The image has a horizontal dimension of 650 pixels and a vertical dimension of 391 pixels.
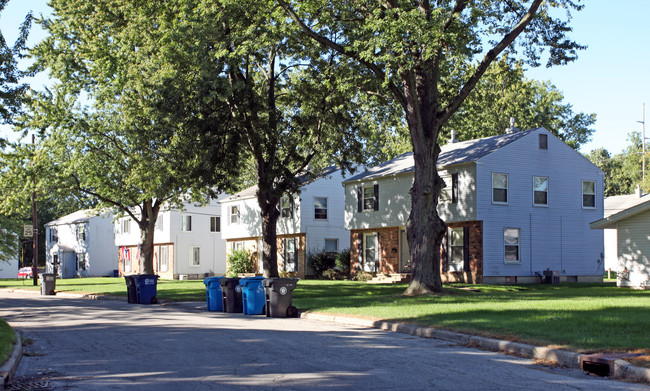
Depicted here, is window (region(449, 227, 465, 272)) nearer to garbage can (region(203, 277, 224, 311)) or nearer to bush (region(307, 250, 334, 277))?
bush (region(307, 250, 334, 277))

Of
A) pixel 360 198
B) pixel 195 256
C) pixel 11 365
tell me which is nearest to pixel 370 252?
pixel 360 198

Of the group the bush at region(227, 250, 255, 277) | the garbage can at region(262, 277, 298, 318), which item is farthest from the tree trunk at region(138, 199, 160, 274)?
the garbage can at region(262, 277, 298, 318)

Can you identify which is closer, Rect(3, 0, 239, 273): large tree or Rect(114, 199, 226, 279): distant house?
Rect(3, 0, 239, 273): large tree

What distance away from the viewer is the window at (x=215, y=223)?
5706 centimetres

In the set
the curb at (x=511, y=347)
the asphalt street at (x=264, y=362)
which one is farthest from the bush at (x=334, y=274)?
the asphalt street at (x=264, y=362)

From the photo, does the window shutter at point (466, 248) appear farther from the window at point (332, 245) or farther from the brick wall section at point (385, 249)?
the window at point (332, 245)

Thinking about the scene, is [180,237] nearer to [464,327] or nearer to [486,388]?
[464,327]

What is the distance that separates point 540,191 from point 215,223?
101 feet

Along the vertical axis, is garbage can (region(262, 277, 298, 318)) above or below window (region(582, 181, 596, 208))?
below

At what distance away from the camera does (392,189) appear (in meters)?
37.7

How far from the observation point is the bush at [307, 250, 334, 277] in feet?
142

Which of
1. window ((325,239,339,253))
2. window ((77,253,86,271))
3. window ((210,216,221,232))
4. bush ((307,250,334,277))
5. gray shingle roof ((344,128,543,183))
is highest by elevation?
gray shingle roof ((344,128,543,183))

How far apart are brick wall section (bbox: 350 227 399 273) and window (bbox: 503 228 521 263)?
20.7ft

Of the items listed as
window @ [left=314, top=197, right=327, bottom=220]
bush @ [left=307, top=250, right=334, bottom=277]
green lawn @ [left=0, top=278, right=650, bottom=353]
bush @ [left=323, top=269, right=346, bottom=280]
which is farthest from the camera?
window @ [left=314, top=197, right=327, bottom=220]
